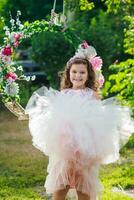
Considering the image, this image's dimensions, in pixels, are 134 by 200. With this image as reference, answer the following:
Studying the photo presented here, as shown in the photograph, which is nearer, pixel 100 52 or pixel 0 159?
pixel 0 159

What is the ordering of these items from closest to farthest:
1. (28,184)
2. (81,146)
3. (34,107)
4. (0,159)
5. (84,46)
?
(81,146)
(34,107)
(84,46)
(28,184)
(0,159)

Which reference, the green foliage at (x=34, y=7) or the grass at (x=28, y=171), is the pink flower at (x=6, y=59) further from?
the green foliage at (x=34, y=7)

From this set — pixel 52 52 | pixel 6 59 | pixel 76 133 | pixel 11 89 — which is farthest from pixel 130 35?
pixel 52 52

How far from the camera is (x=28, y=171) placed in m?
7.86

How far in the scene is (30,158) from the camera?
864cm

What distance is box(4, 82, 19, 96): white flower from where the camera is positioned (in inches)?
224

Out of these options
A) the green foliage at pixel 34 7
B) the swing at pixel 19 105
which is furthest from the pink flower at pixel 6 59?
the green foliage at pixel 34 7

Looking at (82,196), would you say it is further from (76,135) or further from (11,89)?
(11,89)

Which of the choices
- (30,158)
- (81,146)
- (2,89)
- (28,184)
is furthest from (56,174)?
(30,158)

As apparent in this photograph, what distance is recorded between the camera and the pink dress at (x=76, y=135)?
187 inches

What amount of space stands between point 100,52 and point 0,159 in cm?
643

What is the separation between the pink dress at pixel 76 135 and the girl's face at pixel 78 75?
107 millimetres

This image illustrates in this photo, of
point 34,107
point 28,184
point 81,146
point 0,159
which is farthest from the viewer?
point 0,159

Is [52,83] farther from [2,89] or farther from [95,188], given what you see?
[95,188]
